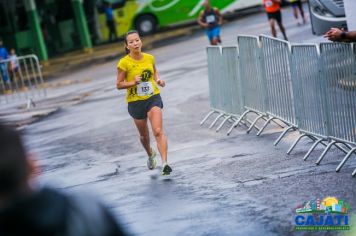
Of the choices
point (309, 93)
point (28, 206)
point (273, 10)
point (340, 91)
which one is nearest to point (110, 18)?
point (273, 10)

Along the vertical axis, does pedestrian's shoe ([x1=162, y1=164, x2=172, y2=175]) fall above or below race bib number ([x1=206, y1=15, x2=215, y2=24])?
below

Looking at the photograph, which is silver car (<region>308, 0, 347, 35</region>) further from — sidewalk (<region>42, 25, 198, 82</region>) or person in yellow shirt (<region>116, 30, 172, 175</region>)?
sidewalk (<region>42, 25, 198, 82</region>)

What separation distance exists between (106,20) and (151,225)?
29.9 m

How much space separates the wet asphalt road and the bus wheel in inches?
696

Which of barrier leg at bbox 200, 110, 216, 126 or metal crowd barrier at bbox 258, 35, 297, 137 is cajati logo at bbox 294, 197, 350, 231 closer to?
metal crowd barrier at bbox 258, 35, 297, 137

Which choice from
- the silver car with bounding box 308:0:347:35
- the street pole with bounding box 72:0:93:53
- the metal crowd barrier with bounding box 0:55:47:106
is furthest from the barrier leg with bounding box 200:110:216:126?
the street pole with bounding box 72:0:93:53

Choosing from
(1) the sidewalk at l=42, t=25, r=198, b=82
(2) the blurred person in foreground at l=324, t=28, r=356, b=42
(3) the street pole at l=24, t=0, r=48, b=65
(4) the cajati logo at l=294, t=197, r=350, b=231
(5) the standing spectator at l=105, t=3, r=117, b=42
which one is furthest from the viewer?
(5) the standing spectator at l=105, t=3, r=117, b=42

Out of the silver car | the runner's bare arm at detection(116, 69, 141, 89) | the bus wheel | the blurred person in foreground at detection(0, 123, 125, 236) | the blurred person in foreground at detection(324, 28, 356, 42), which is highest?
the blurred person in foreground at detection(0, 123, 125, 236)

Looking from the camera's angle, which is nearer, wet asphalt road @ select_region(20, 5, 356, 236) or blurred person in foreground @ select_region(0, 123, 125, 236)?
blurred person in foreground @ select_region(0, 123, 125, 236)

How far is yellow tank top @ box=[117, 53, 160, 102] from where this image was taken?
415 inches

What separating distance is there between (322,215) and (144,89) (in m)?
3.79

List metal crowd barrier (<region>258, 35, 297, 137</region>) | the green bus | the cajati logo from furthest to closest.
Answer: the green bus → metal crowd barrier (<region>258, 35, 297, 137</region>) → the cajati logo

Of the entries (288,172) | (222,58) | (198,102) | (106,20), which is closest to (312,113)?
(288,172)

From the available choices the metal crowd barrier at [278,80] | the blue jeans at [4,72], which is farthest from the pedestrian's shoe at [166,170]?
the blue jeans at [4,72]
